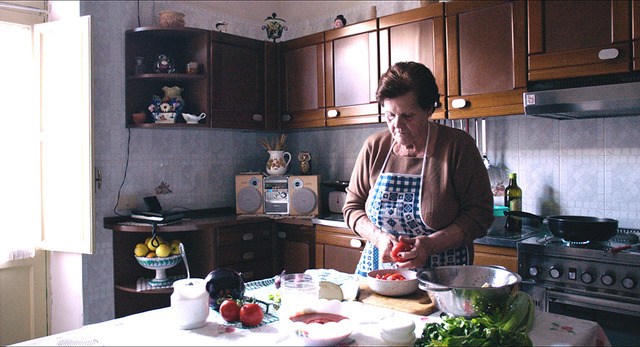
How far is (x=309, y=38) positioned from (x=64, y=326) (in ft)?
7.92

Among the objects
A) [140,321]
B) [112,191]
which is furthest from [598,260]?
[112,191]

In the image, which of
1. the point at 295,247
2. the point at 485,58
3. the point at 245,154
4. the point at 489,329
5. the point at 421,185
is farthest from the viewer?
the point at 245,154

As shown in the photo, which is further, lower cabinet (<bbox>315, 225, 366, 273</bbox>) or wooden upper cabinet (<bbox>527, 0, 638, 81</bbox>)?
lower cabinet (<bbox>315, 225, 366, 273</bbox>)

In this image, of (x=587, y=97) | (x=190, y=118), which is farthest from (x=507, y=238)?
(x=190, y=118)

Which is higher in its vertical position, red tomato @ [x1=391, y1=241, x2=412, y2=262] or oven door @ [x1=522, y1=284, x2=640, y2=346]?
red tomato @ [x1=391, y1=241, x2=412, y2=262]

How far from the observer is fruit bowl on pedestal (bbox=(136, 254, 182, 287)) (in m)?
2.94

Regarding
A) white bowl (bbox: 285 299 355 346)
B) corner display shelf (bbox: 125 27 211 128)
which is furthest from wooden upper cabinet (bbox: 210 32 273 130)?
white bowl (bbox: 285 299 355 346)

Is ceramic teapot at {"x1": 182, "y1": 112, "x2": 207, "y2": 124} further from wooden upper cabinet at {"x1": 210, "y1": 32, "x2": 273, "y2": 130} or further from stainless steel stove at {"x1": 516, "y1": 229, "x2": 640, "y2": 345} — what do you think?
stainless steel stove at {"x1": 516, "y1": 229, "x2": 640, "y2": 345}

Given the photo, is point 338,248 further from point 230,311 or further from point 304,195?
point 230,311

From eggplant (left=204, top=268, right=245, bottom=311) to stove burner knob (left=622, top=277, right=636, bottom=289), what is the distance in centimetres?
160

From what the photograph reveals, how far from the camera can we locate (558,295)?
224 cm

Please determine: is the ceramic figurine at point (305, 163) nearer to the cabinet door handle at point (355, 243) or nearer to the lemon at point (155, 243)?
the cabinet door handle at point (355, 243)

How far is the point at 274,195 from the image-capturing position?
3.49 metres

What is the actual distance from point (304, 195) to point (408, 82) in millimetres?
1731
